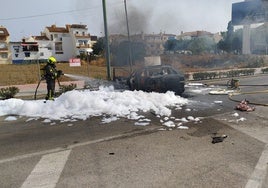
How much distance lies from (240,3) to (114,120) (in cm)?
2670

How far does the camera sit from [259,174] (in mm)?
4211

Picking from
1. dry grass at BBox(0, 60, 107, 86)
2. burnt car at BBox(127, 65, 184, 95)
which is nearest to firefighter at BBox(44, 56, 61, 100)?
burnt car at BBox(127, 65, 184, 95)

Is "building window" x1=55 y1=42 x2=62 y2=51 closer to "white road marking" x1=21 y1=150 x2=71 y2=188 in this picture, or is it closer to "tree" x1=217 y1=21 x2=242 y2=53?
"tree" x1=217 y1=21 x2=242 y2=53

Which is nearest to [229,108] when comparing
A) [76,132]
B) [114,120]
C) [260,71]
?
[114,120]

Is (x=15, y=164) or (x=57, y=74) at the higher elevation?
(x=57, y=74)

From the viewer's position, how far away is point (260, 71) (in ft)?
93.4

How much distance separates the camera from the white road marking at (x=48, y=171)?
404cm

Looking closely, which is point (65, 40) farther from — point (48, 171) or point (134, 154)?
point (48, 171)

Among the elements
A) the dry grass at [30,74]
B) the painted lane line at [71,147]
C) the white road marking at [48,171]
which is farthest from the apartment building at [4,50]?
the white road marking at [48,171]

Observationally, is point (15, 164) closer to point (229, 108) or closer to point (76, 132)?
point (76, 132)

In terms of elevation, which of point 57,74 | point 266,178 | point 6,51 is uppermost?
point 6,51

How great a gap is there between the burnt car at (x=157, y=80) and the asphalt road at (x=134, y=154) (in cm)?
477

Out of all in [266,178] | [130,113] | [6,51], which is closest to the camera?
[266,178]

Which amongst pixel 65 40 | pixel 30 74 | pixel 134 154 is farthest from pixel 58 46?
pixel 134 154
